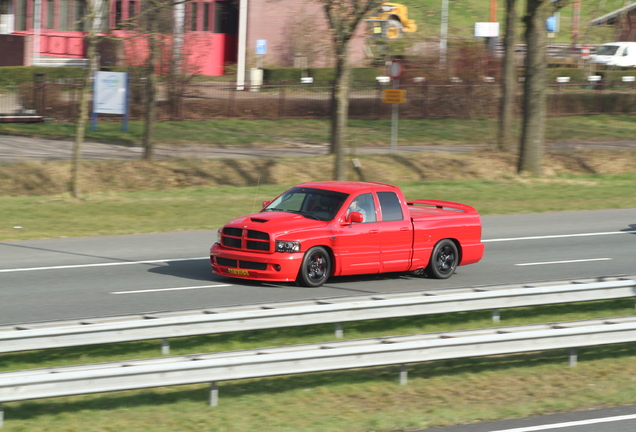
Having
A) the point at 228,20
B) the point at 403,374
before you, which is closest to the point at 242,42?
the point at 228,20

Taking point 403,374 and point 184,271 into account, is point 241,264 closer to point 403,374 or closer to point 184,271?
point 184,271

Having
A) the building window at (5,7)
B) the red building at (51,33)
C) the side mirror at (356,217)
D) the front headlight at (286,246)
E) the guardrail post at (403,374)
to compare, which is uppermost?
the building window at (5,7)

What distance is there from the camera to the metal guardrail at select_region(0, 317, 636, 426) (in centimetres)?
691

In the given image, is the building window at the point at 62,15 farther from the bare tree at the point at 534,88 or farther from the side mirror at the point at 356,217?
the side mirror at the point at 356,217

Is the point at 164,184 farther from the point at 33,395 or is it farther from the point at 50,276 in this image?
the point at 33,395

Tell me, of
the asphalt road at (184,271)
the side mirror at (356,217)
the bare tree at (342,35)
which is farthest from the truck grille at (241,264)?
the bare tree at (342,35)

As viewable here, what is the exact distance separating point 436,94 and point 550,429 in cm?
3652

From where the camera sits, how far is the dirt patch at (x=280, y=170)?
24.3m

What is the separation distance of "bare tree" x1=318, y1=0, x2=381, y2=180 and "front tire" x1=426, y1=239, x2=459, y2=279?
10.0 meters

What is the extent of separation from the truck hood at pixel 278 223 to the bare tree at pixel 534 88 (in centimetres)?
1703

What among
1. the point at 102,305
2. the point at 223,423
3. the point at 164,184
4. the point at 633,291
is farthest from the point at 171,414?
the point at 164,184

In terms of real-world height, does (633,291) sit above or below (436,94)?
below

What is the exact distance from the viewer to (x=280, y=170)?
26.9 metres

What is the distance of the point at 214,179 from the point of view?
2627cm
